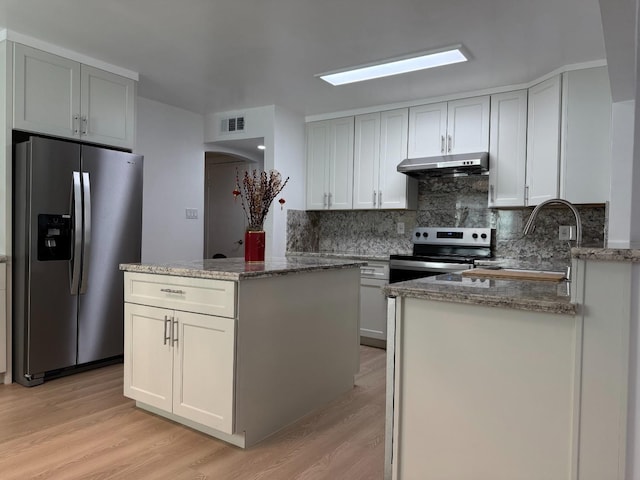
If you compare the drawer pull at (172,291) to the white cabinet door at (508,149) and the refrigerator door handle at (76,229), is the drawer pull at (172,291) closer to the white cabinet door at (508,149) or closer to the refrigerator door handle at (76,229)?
the refrigerator door handle at (76,229)

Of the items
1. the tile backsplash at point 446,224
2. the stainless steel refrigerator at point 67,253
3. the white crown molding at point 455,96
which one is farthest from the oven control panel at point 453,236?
the stainless steel refrigerator at point 67,253

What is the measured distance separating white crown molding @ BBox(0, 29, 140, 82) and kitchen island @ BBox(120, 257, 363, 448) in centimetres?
187

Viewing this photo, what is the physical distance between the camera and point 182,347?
237 cm

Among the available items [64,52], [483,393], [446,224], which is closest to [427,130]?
[446,224]

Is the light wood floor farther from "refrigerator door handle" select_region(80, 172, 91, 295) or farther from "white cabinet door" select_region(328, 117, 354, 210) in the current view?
"white cabinet door" select_region(328, 117, 354, 210)

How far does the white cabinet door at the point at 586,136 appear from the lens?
327cm

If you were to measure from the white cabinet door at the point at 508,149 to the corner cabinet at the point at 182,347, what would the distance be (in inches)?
107

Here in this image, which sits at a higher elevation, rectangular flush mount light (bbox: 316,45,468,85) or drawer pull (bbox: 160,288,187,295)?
rectangular flush mount light (bbox: 316,45,468,85)

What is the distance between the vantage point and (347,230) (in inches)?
205

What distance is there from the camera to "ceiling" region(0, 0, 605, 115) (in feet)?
8.50

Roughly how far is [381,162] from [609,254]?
3394 millimetres

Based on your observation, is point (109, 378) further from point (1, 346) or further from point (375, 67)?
point (375, 67)

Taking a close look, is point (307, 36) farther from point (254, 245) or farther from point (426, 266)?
point (426, 266)

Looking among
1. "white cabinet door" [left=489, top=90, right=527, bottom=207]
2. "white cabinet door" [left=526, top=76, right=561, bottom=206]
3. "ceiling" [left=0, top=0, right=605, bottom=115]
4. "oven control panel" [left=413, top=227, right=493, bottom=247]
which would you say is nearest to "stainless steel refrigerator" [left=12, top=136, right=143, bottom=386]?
"ceiling" [left=0, top=0, right=605, bottom=115]
